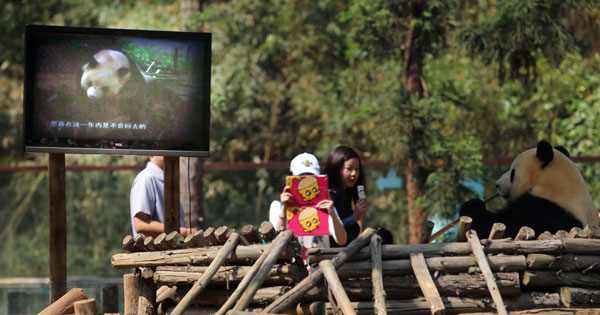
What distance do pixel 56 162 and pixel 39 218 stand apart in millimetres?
5535

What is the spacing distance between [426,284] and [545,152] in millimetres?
1678

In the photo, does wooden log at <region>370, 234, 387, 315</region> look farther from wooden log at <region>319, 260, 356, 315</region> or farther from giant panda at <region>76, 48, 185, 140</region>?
giant panda at <region>76, 48, 185, 140</region>

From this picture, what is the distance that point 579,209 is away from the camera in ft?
17.0

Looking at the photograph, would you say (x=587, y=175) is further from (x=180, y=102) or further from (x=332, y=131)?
(x=180, y=102)

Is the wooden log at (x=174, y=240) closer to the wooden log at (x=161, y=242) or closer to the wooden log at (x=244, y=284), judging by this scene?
the wooden log at (x=161, y=242)

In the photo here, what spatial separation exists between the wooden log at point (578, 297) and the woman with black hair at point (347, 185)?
1.50m

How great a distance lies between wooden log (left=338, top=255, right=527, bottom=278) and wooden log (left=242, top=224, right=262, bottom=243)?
1.77 feet

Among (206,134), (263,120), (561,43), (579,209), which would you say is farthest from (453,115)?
(206,134)

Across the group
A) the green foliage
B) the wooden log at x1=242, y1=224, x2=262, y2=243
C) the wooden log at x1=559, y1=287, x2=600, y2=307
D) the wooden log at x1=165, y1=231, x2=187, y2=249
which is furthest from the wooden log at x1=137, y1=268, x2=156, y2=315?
the green foliage

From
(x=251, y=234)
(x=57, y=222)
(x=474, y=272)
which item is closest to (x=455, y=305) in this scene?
(x=474, y=272)

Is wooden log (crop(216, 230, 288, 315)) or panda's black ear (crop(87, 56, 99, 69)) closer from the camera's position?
wooden log (crop(216, 230, 288, 315))

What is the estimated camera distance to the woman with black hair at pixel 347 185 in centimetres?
538

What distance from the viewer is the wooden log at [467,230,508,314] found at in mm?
4008

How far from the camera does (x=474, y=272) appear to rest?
14.5 ft
